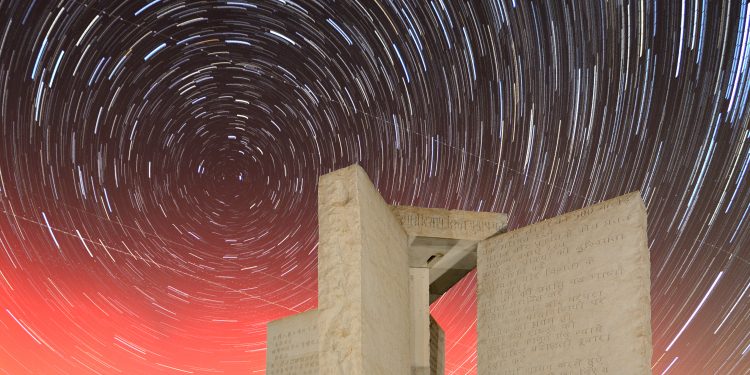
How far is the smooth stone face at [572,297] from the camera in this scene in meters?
5.21

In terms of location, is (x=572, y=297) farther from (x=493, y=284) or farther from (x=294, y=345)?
(x=294, y=345)

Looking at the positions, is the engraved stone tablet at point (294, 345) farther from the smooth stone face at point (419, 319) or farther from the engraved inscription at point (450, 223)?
the engraved inscription at point (450, 223)

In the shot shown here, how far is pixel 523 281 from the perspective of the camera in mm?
5816

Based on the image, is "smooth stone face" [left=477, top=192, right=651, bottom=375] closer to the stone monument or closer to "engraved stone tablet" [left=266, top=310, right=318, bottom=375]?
the stone monument

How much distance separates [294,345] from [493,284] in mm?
2214

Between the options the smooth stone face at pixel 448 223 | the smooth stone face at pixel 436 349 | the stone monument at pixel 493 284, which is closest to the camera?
the stone monument at pixel 493 284

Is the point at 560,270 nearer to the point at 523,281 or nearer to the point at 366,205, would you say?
the point at 523,281

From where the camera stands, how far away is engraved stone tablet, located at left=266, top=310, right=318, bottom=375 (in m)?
7.21

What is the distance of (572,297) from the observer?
5.50 m

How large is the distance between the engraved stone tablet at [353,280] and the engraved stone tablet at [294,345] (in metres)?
2.06

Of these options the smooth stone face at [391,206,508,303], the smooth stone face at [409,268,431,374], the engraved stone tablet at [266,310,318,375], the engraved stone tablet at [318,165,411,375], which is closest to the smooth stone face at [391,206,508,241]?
the smooth stone face at [391,206,508,303]

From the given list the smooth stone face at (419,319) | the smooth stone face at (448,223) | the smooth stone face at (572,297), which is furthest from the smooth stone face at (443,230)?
the smooth stone face at (572,297)

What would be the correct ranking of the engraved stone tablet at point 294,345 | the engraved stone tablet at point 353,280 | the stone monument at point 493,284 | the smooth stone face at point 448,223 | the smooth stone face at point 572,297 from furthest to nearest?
the engraved stone tablet at point 294,345, the smooth stone face at point 448,223, the smooth stone face at point 572,297, the stone monument at point 493,284, the engraved stone tablet at point 353,280

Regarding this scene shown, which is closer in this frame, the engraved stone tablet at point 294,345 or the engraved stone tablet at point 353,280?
the engraved stone tablet at point 353,280
